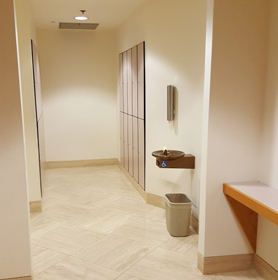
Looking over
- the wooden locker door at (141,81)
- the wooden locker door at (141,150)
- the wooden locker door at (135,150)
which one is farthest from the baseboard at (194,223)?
the wooden locker door at (141,81)

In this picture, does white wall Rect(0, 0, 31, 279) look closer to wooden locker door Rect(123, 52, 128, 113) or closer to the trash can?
the trash can

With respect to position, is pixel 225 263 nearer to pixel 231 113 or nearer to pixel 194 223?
pixel 194 223

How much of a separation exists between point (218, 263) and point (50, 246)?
66.4 inches

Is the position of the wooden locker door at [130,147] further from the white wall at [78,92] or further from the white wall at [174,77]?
the white wall at [78,92]

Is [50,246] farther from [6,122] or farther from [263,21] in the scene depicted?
[263,21]

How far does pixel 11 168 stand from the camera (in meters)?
2.42

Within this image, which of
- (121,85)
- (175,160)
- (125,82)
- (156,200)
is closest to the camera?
(175,160)

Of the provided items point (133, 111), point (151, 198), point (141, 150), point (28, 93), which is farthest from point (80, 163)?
point (28, 93)

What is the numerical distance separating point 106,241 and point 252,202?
1.74 metres

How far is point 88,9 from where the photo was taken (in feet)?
15.5

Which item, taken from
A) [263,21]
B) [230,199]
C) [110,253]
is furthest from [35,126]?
[263,21]

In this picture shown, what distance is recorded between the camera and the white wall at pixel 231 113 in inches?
101

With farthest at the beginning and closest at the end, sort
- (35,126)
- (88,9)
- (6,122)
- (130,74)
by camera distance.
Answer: (130,74) < (88,9) < (35,126) < (6,122)

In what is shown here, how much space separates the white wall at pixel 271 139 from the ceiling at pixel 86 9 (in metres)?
2.31
